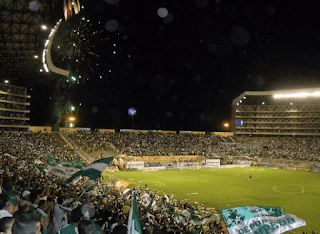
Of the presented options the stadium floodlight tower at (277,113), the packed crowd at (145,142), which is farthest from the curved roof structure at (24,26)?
the stadium floodlight tower at (277,113)

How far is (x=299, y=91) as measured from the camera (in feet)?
256

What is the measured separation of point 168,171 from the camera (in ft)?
166

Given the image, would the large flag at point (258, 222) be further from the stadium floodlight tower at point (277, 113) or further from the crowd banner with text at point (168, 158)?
the stadium floodlight tower at point (277, 113)

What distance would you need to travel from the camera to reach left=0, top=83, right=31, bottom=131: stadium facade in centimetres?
5816

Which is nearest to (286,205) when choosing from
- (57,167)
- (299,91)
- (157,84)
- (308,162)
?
(57,167)

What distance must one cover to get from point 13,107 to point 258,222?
64172 mm

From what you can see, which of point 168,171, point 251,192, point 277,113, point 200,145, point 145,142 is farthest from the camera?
point 277,113

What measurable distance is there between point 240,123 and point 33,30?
69808 mm

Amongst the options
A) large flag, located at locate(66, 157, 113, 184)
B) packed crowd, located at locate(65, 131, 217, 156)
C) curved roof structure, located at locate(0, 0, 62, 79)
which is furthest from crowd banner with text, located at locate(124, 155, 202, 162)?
large flag, located at locate(66, 157, 113, 184)

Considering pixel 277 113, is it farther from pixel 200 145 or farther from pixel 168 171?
pixel 168 171

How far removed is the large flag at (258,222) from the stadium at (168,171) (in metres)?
0.04

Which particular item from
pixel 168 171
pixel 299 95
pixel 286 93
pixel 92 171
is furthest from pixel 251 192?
pixel 286 93

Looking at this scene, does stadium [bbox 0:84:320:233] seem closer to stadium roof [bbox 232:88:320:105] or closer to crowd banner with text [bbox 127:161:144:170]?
crowd banner with text [bbox 127:161:144:170]

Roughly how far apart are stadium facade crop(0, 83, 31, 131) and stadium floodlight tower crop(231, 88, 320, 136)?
6050 centimetres
